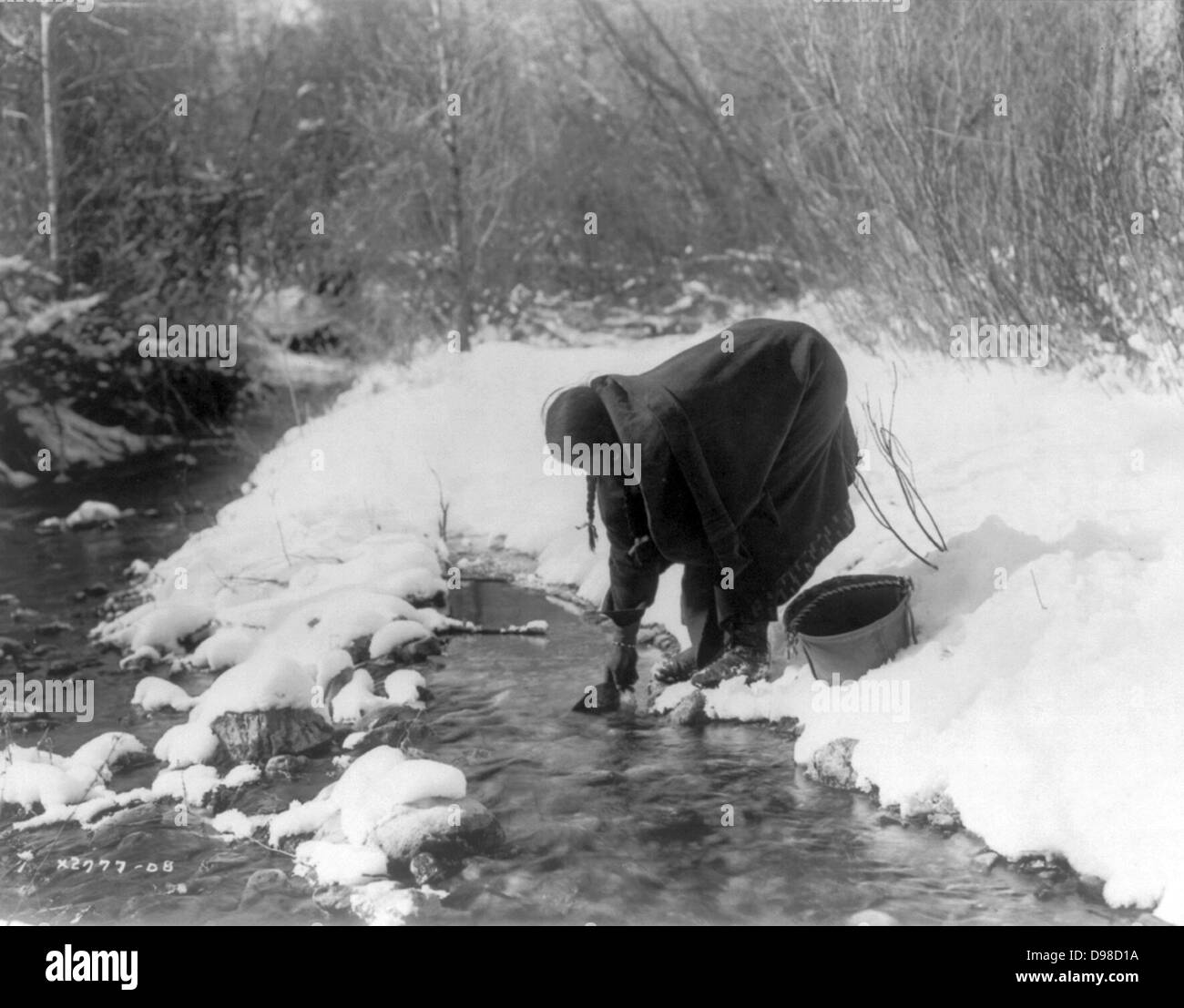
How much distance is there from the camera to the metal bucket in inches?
160

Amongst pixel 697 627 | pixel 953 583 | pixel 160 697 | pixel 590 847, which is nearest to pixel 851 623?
pixel 953 583

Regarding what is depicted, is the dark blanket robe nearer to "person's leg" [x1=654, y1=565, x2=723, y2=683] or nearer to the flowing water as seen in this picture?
"person's leg" [x1=654, y1=565, x2=723, y2=683]

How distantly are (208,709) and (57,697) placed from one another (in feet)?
3.84

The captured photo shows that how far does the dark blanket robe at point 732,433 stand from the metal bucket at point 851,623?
204 millimetres

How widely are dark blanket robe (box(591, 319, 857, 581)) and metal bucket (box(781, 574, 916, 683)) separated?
0.20 metres

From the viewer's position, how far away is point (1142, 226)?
5.75 m

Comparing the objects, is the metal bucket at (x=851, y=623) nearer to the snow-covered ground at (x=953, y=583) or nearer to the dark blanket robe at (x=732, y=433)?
the snow-covered ground at (x=953, y=583)

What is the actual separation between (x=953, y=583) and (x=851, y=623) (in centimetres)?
41

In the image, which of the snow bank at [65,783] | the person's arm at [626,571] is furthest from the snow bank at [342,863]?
the person's arm at [626,571]

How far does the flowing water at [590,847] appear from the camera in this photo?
320 cm

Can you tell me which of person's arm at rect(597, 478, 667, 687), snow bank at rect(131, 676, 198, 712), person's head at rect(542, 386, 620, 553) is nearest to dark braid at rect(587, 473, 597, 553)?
person's arm at rect(597, 478, 667, 687)

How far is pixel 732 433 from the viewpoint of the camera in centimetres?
420
